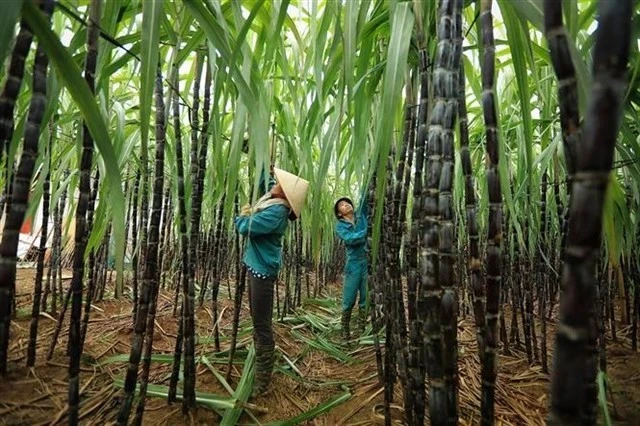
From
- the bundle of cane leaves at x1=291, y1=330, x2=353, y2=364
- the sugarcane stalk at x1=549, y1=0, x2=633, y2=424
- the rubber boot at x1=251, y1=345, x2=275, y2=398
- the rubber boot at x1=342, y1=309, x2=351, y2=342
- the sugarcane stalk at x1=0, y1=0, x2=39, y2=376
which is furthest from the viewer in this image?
the rubber boot at x1=342, y1=309, x2=351, y2=342

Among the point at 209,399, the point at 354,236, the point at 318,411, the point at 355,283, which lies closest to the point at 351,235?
the point at 354,236

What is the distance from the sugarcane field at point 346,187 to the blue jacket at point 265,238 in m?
0.01

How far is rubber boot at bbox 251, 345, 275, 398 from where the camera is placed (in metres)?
1.68

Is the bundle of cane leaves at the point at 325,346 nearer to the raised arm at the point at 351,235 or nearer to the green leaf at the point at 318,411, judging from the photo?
the green leaf at the point at 318,411

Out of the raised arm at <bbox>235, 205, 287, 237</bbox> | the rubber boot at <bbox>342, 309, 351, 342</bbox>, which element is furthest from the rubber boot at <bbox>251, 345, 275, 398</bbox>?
the rubber boot at <bbox>342, 309, 351, 342</bbox>

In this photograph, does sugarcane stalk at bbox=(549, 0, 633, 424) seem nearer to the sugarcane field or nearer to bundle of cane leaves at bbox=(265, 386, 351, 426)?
the sugarcane field

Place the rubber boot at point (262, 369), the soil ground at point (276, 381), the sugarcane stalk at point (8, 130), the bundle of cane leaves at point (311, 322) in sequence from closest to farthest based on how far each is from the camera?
1. the sugarcane stalk at point (8, 130)
2. the soil ground at point (276, 381)
3. the rubber boot at point (262, 369)
4. the bundle of cane leaves at point (311, 322)

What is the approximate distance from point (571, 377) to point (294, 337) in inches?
91.5

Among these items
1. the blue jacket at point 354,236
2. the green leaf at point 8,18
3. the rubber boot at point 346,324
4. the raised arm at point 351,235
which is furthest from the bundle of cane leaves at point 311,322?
the green leaf at point 8,18

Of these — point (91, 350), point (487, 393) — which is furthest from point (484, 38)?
point (91, 350)

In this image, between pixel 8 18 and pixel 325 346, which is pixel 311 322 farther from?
pixel 8 18

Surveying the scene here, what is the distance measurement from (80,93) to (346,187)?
2.97 feet

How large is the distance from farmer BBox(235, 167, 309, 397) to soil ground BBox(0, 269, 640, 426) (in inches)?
6.3

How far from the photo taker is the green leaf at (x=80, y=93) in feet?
1.54
